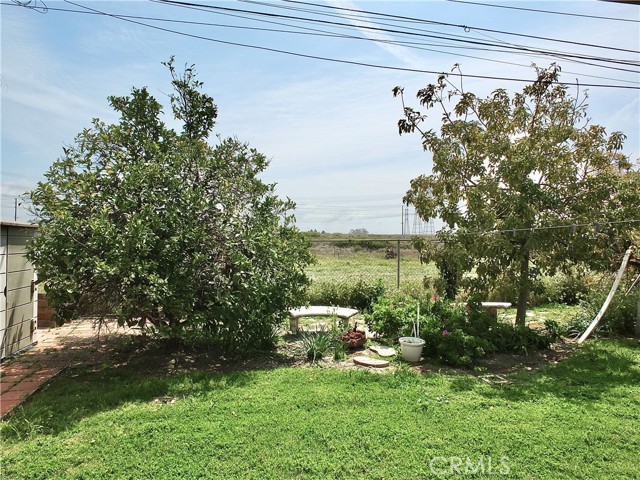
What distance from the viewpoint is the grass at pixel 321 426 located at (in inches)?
93.8

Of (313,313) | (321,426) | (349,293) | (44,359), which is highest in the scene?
(349,293)

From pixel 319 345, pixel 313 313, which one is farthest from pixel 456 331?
pixel 313 313

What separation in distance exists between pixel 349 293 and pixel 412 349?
133 inches

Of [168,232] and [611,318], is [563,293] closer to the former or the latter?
[611,318]

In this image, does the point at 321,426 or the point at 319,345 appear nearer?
the point at 321,426

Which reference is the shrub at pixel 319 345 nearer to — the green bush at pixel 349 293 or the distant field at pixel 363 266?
the green bush at pixel 349 293

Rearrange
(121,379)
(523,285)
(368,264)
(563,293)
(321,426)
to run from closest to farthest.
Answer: (321,426)
(121,379)
(523,285)
(563,293)
(368,264)

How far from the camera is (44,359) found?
15.5 feet

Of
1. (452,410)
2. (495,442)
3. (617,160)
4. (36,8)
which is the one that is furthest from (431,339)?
(36,8)

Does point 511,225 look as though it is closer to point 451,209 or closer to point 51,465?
point 451,209

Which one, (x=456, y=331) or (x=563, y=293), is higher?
(x=563, y=293)

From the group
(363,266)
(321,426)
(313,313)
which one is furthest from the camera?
(363,266)

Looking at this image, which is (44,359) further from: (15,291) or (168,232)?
(168,232)

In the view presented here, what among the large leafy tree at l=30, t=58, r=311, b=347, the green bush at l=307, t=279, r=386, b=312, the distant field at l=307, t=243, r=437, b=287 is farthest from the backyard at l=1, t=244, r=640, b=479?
the distant field at l=307, t=243, r=437, b=287
